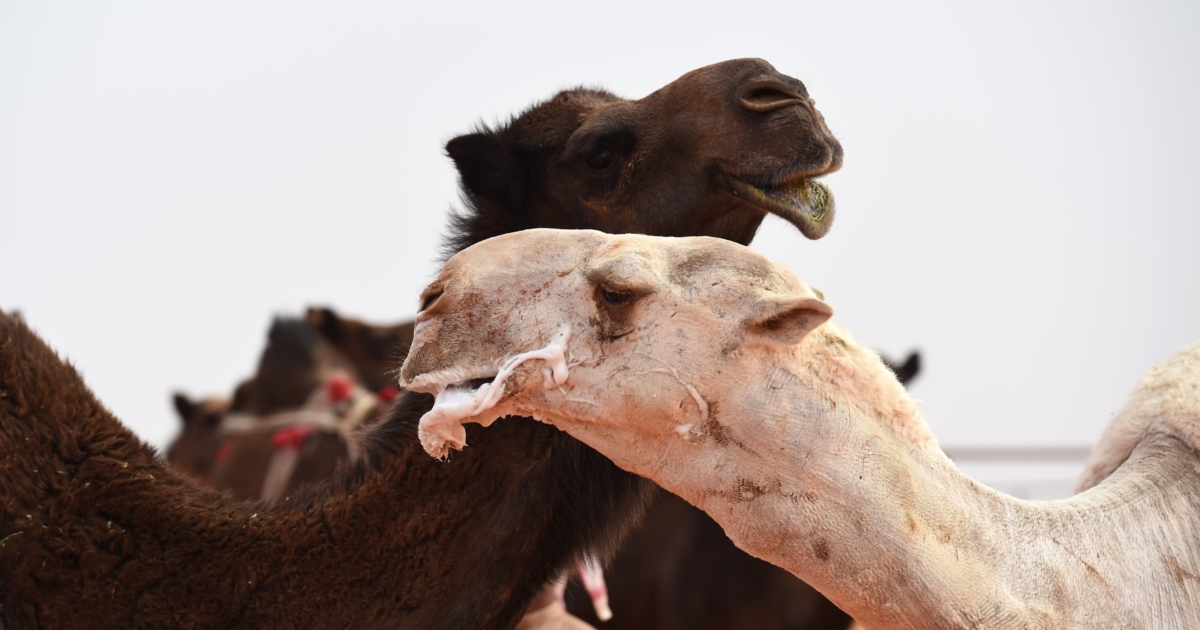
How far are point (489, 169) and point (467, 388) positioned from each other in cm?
126

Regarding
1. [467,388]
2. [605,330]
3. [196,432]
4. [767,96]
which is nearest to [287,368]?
[196,432]

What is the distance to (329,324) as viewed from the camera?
22.0ft

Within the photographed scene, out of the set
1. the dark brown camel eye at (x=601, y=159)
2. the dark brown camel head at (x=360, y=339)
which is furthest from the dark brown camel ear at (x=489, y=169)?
the dark brown camel head at (x=360, y=339)

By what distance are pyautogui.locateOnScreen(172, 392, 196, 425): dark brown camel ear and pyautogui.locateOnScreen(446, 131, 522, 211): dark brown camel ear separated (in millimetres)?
5439

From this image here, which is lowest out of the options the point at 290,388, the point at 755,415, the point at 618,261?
the point at 290,388

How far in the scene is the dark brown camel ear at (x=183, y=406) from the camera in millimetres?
7602

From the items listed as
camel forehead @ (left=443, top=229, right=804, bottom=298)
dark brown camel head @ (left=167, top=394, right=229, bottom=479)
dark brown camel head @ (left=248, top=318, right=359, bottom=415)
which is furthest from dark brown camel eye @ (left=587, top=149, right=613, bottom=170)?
dark brown camel head @ (left=167, top=394, right=229, bottom=479)

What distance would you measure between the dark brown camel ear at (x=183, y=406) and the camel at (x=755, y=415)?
21.3 ft

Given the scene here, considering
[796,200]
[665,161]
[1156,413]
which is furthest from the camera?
[665,161]

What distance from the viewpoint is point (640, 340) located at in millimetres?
1513

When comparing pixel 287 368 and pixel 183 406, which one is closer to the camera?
pixel 287 368

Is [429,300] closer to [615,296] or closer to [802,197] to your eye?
[615,296]

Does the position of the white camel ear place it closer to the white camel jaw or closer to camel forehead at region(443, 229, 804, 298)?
camel forehead at region(443, 229, 804, 298)

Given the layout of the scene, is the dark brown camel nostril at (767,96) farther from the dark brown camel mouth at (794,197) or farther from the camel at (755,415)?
the camel at (755,415)
